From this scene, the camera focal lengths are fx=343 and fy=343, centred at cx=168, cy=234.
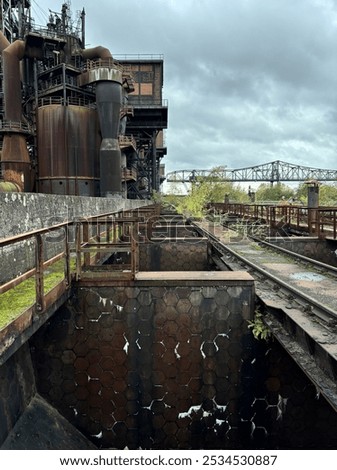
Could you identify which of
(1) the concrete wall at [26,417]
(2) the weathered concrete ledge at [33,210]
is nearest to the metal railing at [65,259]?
(2) the weathered concrete ledge at [33,210]

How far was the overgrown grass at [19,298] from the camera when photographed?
3541 mm

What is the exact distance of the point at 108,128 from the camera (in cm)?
2912

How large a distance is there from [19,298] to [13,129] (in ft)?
85.8

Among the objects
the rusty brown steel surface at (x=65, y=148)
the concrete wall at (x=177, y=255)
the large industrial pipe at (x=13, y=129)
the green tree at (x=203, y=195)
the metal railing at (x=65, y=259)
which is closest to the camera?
the metal railing at (x=65, y=259)

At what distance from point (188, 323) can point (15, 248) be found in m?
2.99

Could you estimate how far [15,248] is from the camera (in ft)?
17.8

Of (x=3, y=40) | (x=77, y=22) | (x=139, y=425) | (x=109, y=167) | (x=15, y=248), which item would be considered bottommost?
(x=139, y=425)

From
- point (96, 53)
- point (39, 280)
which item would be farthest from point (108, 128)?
point (39, 280)

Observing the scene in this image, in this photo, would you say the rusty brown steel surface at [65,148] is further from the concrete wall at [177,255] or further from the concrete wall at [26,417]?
the concrete wall at [26,417]

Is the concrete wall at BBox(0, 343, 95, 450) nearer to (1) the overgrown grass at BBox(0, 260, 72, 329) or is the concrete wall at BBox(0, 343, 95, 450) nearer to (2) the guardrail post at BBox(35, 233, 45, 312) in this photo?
(1) the overgrown grass at BBox(0, 260, 72, 329)

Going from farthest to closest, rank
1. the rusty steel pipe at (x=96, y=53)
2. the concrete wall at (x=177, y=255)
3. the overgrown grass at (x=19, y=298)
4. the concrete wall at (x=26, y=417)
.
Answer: the rusty steel pipe at (x=96, y=53)
the concrete wall at (x=177, y=255)
the concrete wall at (x=26, y=417)
the overgrown grass at (x=19, y=298)

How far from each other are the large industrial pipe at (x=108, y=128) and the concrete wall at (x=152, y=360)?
24530 mm

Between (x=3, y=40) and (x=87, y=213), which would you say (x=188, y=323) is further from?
(x=3, y=40)
